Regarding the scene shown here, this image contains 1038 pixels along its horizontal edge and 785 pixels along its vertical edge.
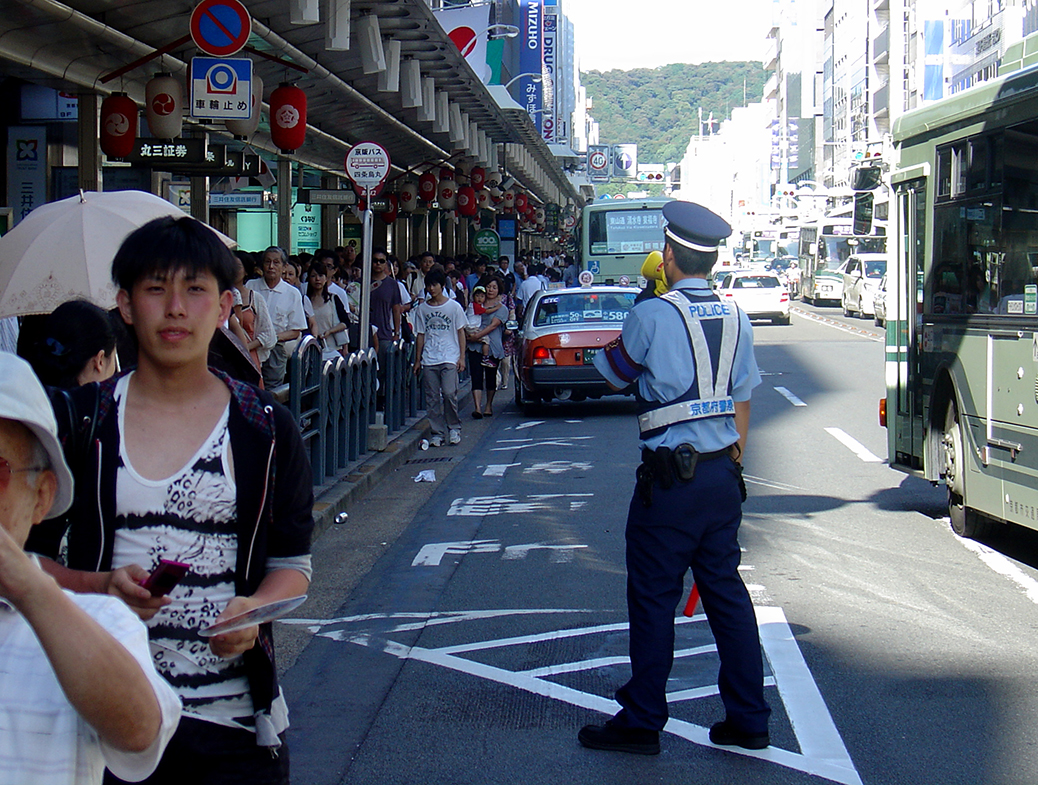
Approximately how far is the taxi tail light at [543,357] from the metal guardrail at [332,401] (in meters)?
2.36

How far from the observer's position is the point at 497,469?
12086mm

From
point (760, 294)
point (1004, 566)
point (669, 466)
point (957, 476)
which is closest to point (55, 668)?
point (669, 466)

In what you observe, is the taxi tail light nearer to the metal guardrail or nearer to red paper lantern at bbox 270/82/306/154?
the metal guardrail

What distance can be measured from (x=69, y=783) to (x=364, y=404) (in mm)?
10889

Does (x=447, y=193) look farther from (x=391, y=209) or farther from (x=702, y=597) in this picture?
(x=702, y=597)

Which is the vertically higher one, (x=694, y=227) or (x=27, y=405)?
(x=694, y=227)

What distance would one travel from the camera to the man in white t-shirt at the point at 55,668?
5.12 feet

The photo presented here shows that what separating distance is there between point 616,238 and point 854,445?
2183 centimetres

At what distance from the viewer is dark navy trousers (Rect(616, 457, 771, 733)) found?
458 centimetres

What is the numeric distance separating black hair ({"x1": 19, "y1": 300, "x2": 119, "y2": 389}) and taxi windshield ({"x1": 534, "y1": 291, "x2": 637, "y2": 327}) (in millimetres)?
12562

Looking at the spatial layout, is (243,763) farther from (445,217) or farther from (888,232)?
(445,217)

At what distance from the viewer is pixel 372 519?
9.75 meters

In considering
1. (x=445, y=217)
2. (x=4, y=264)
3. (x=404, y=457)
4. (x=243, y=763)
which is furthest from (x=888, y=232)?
(x=445, y=217)

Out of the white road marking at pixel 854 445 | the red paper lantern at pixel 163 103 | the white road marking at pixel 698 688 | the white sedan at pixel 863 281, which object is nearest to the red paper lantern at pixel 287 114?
the red paper lantern at pixel 163 103
